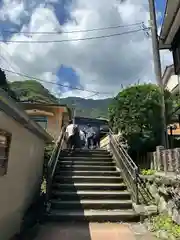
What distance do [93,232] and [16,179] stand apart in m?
1.94

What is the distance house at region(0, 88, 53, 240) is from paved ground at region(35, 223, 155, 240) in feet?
2.14

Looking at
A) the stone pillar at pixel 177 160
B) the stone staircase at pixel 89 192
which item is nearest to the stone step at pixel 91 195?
the stone staircase at pixel 89 192

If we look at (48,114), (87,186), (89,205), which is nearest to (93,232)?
(89,205)

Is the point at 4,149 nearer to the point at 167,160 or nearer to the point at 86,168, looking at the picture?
the point at 167,160

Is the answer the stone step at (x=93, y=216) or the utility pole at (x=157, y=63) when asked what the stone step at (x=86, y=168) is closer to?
the utility pole at (x=157, y=63)

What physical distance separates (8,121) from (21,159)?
46.8 inches

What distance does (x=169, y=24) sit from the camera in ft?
31.6

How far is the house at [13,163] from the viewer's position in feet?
13.8

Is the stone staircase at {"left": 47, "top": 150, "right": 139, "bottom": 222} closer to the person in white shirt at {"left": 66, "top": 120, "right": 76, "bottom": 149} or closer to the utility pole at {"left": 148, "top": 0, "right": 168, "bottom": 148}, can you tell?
the person in white shirt at {"left": 66, "top": 120, "right": 76, "bottom": 149}

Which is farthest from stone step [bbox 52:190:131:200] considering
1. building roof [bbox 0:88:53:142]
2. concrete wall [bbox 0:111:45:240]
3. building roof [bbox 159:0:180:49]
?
Answer: building roof [bbox 159:0:180:49]

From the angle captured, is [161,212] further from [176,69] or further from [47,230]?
[176,69]

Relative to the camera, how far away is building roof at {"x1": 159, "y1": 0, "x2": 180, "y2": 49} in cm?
842

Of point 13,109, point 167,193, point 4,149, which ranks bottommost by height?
point 167,193

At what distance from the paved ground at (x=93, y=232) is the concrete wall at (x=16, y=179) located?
0.67 m
